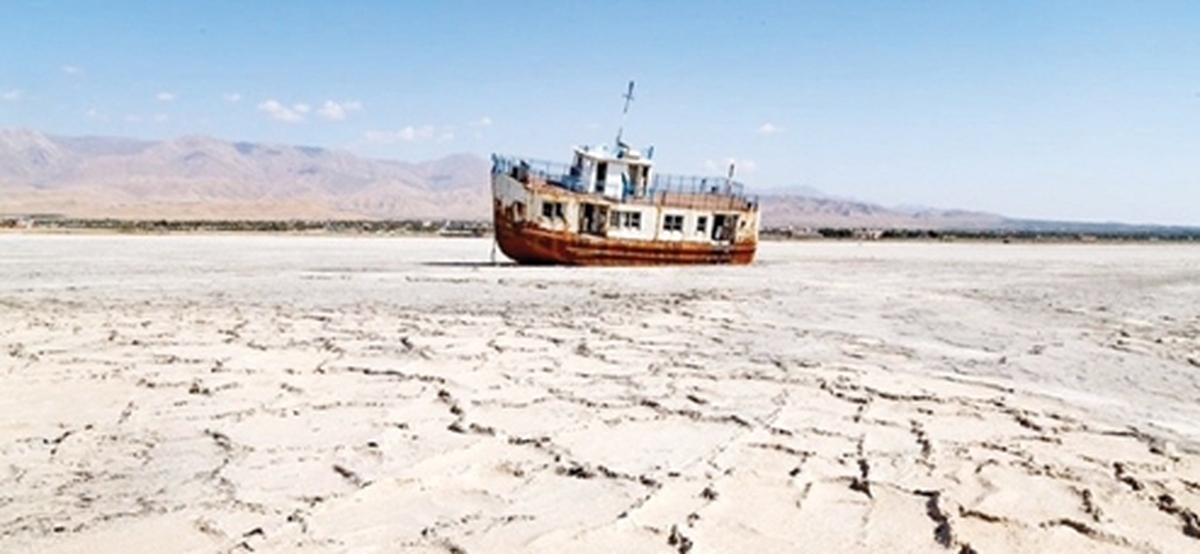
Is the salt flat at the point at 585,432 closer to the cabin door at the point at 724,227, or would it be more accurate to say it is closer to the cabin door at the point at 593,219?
the cabin door at the point at 593,219

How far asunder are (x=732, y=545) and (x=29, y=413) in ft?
14.5

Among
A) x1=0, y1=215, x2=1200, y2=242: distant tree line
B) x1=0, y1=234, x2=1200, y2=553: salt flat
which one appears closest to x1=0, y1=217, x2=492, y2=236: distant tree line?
x1=0, y1=215, x2=1200, y2=242: distant tree line

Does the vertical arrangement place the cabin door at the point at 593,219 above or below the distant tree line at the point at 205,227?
above

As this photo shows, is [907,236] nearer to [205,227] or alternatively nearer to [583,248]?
[205,227]

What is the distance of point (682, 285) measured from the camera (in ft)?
57.1

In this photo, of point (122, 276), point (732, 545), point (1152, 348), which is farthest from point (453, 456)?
point (122, 276)

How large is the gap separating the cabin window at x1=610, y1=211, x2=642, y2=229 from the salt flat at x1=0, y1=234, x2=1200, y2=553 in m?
12.3

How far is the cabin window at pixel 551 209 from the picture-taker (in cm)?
2289

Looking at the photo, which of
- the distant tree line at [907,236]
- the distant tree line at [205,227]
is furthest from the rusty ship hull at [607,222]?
the distant tree line at [907,236]

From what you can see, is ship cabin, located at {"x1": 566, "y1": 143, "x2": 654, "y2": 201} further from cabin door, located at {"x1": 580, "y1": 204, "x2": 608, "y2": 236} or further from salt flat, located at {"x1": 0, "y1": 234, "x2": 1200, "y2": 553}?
salt flat, located at {"x1": 0, "y1": 234, "x2": 1200, "y2": 553}

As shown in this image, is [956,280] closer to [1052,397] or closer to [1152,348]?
[1152,348]

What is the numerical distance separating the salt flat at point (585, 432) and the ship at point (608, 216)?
11.9 meters

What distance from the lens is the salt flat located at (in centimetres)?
355

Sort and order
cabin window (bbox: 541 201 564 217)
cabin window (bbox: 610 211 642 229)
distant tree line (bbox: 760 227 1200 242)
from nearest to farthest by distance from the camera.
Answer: cabin window (bbox: 541 201 564 217), cabin window (bbox: 610 211 642 229), distant tree line (bbox: 760 227 1200 242)
